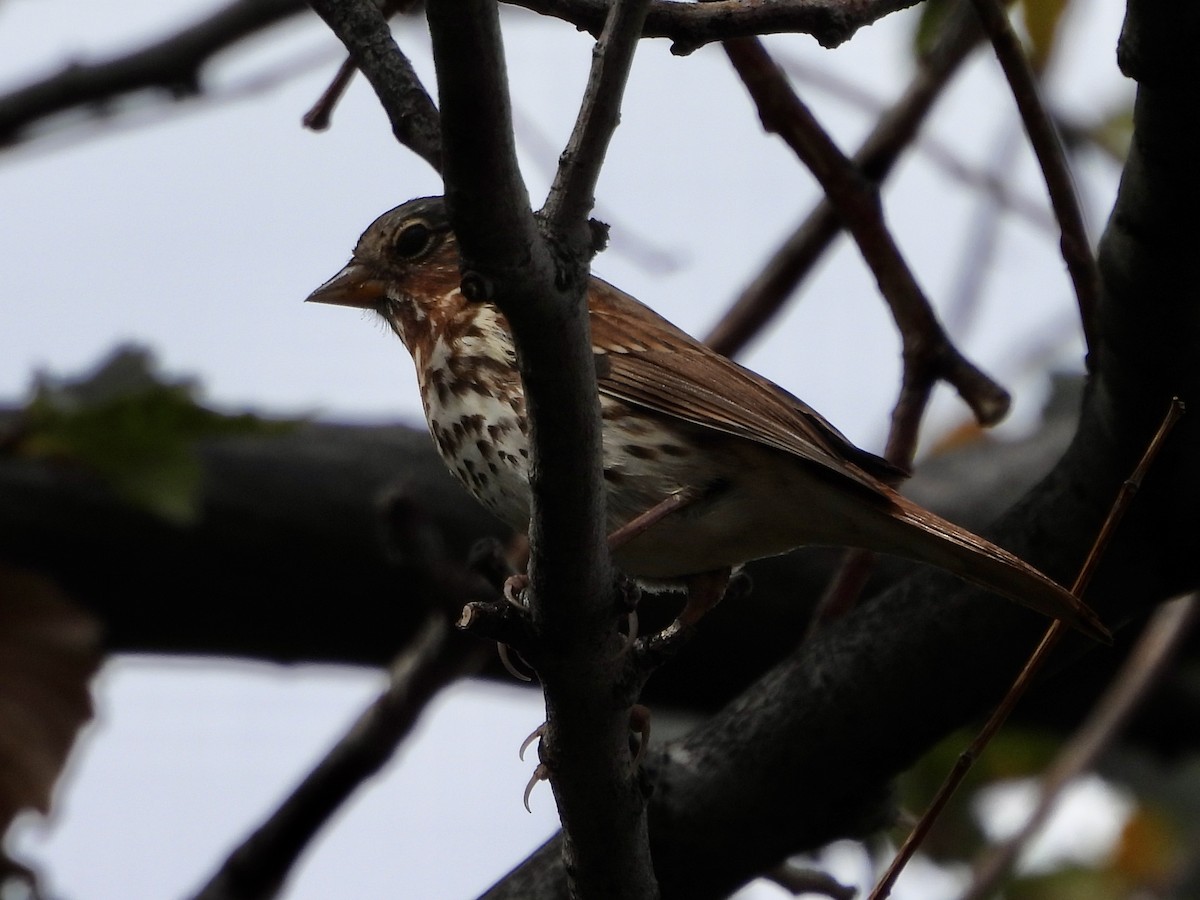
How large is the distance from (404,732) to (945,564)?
136 centimetres

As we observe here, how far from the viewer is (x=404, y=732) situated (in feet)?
12.7

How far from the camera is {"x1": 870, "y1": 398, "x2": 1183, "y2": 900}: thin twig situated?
2.43m

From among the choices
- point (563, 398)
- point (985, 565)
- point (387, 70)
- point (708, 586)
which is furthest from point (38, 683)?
point (985, 565)

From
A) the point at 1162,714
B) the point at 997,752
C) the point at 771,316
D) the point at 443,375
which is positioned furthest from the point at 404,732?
the point at 1162,714

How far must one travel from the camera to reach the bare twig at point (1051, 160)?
323 centimetres

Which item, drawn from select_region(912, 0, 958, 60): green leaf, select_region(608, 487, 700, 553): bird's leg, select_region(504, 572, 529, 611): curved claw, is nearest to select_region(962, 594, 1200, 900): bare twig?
select_region(608, 487, 700, 553): bird's leg

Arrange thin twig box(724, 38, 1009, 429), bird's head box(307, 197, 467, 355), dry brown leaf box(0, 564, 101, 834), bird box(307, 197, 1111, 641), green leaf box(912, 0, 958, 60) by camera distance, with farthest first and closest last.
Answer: green leaf box(912, 0, 958, 60) < bird's head box(307, 197, 467, 355) < thin twig box(724, 38, 1009, 429) < dry brown leaf box(0, 564, 101, 834) < bird box(307, 197, 1111, 641)

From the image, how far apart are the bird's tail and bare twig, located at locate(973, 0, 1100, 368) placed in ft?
1.35

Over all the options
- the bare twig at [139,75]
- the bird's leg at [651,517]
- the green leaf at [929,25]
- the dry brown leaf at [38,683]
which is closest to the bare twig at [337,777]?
the dry brown leaf at [38,683]

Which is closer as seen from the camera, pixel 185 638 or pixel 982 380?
pixel 982 380

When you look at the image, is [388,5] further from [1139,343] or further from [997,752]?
[997,752]

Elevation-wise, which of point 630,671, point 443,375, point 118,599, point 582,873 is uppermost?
point 118,599

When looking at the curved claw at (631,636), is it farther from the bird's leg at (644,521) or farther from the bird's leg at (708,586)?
the bird's leg at (708,586)

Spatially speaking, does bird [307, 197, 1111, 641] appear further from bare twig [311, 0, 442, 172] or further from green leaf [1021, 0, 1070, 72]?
green leaf [1021, 0, 1070, 72]
